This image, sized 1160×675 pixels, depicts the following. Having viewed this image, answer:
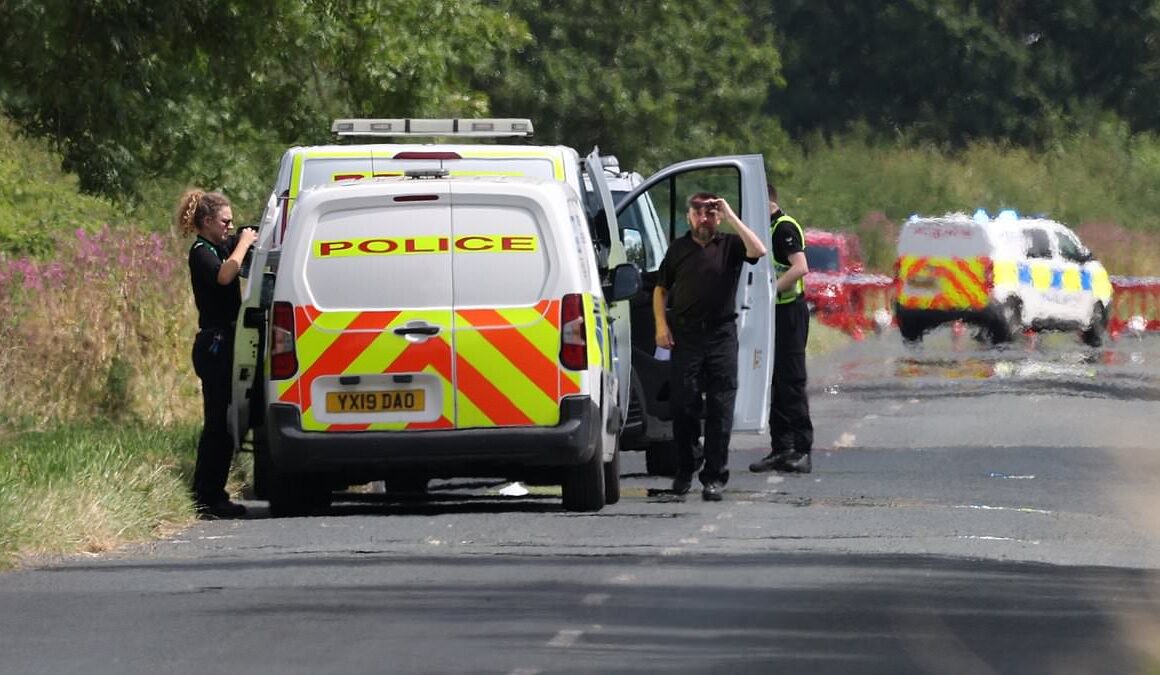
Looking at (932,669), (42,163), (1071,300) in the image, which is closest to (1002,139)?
(1071,300)

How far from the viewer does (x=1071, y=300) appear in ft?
124

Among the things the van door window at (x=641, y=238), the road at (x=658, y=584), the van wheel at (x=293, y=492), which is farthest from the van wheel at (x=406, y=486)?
the van door window at (x=641, y=238)

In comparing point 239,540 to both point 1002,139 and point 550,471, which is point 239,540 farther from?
point 1002,139

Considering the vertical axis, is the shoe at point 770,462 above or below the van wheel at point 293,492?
below

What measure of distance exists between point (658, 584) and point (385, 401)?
9.76 ft

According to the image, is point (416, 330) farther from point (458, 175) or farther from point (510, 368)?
point (458, 175)

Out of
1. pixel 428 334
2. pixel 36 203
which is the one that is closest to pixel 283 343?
pixel 428 334

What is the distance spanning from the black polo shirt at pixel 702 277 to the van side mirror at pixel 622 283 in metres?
0.53

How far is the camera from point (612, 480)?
51.3ft

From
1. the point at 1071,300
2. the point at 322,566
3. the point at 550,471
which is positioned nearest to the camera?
the point at 322,566

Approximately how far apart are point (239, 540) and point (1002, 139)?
54.8 m

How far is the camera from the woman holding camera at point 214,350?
50.5 ft

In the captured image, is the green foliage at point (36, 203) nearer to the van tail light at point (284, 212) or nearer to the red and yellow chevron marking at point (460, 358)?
the van tail light at point (284, 212)

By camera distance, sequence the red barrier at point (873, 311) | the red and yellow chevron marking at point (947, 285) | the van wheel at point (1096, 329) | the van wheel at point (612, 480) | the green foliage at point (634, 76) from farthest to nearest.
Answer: the green foliage at point (634, 76) → the red barrier at point (873, 311) → the van wheel at point (1096, 329) → the red and yellow chevron marking at point (947, 285) → the van wheel at point (612, 480)
